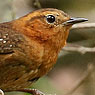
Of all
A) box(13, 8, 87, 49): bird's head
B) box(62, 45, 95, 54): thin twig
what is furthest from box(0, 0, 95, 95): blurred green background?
box(13, 8, 87, 49): bird's head

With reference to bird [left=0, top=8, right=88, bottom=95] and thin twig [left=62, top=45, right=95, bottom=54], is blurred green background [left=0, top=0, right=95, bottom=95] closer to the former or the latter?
thin twig [left=62, top=45, right=95, bottom=54]

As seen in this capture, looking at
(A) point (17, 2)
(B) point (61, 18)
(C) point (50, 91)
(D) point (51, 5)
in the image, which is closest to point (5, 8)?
(A) point (17, 2)

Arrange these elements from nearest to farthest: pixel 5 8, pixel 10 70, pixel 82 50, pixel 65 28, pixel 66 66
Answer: pixel 10 70 → pixel 65 28 → pixel 82 50 → pixel 5 8 → pixel 66 66

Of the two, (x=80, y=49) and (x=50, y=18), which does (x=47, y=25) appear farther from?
(x=80, y=49)

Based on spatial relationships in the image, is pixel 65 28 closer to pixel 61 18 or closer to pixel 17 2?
pixel 61 18

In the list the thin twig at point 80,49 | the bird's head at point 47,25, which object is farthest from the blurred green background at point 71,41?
the bird's head at point 47,25

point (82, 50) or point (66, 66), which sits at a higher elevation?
point (82, 50)

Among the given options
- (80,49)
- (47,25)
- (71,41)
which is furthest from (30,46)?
(71,41)
